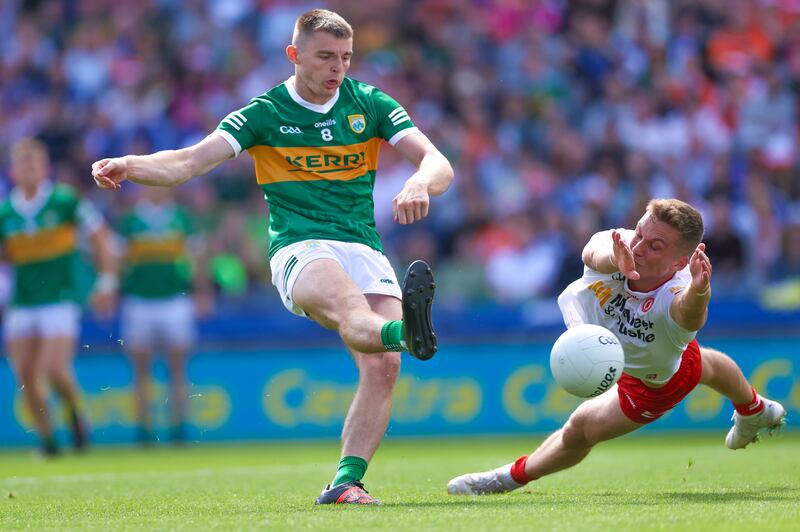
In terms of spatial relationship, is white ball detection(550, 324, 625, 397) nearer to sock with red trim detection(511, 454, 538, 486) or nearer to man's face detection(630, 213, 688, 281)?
man's face detection(630, 213, 688, 281)

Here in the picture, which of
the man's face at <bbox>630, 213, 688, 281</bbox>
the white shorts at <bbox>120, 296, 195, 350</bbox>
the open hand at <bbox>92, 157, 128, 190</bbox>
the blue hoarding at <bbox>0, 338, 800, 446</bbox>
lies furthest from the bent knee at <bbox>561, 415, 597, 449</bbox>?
the white shorts at <bbox>120, 296, 195, 350</bbox>

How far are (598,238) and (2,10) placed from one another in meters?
16.0

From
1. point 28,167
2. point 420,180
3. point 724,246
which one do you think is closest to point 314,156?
point 420,180

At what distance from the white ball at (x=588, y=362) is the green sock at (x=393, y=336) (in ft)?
2.58

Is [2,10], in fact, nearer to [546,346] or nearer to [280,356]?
[280,356]

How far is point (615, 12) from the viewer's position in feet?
59.6

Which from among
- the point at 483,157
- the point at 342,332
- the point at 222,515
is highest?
the point at 483,157

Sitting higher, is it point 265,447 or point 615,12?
point 615,12

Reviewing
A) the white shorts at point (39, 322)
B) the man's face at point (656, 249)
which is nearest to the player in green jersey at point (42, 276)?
the white shorts at point (39, 322)

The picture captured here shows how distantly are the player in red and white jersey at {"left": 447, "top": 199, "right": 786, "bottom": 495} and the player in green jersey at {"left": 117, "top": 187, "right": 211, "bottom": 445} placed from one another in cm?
765

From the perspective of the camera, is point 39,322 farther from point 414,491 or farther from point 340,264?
point 340,264

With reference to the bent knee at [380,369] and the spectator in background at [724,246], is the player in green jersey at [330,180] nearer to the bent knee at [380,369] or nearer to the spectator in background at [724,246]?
the bent knee at [380,369]

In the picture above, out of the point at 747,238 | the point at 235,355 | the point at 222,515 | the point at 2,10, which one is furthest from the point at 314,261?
the point at 2,10

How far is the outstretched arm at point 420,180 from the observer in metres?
6.26
